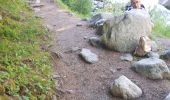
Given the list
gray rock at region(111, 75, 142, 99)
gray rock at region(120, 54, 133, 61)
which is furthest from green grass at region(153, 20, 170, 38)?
gray rock at region(111, 75, 142, 99)

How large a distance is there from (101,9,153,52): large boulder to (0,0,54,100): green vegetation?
140 centimetres

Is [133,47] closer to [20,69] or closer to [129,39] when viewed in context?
[129,39]

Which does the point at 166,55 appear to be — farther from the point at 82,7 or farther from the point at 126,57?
the point at 82,7

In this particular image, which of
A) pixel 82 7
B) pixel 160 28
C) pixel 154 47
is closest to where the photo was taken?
pixel 154 47

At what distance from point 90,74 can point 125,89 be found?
3.21 feet

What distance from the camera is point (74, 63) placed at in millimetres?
6203

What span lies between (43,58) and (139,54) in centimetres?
197

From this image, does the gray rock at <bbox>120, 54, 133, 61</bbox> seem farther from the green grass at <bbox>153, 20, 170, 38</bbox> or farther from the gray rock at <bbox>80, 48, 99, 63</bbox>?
the green grass at <bbox>153, 20, 170, 38</bbox>

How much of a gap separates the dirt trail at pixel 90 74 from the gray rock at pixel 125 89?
0.36ft

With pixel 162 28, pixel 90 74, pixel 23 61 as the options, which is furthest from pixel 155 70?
pixel 162 28

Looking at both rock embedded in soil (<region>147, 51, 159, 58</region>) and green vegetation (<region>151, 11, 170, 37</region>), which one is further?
green vegetation (<region>151, 11, 170, 37</region>)

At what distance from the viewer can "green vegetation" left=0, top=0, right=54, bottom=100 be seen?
437cm

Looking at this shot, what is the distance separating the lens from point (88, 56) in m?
6.38

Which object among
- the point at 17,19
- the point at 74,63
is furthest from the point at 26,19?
the point at 74,63
